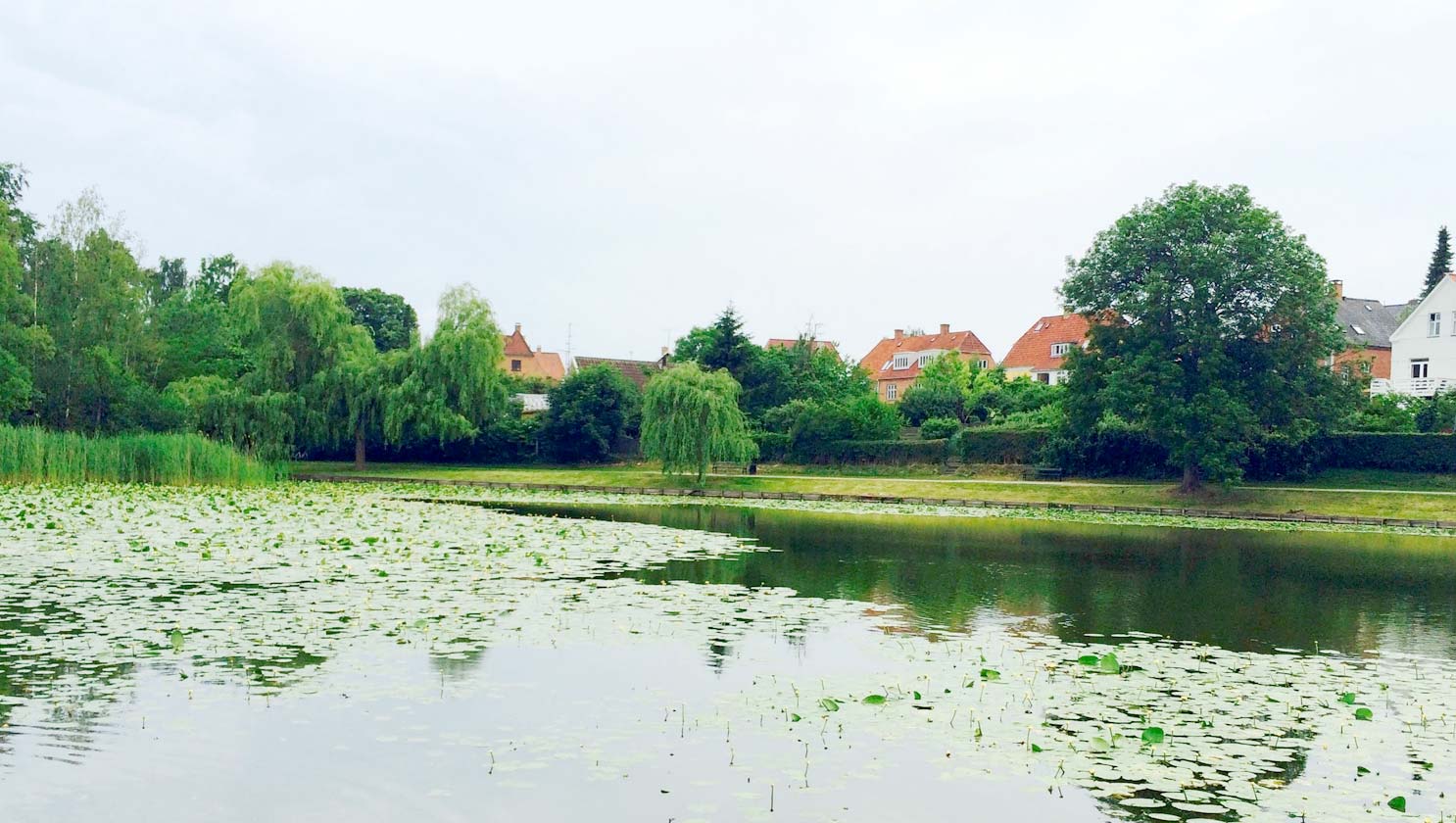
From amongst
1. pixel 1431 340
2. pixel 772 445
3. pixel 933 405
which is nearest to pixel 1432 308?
pixel 1431 340

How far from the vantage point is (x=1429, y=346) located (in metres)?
66.4

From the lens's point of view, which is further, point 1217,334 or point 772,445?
point 772,445

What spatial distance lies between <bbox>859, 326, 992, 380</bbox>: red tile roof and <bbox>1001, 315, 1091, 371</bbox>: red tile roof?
6.70 metres

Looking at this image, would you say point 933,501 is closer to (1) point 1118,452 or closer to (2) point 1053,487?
(2) point 1053,487

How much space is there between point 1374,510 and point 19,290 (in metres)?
55.3

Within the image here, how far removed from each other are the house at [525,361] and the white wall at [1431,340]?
71.0m

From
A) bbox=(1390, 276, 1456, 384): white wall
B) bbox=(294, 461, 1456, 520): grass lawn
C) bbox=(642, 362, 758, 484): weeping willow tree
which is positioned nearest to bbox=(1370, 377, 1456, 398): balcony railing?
bbox=(1390, 276, 1456, 384): white wall

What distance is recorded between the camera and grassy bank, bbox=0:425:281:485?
3441 cm

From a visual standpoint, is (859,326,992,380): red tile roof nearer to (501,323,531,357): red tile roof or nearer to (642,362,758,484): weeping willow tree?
(501,323,531,357): red tile roof

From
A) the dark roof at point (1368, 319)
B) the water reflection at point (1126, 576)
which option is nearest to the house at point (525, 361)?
the dark roof at point (1368, 319)

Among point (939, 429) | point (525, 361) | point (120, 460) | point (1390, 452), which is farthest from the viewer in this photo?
point (525, 361)

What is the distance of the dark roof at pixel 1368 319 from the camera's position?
256 feet

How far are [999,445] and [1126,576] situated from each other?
1270 inches

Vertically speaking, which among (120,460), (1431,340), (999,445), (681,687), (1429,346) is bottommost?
(681,687)
